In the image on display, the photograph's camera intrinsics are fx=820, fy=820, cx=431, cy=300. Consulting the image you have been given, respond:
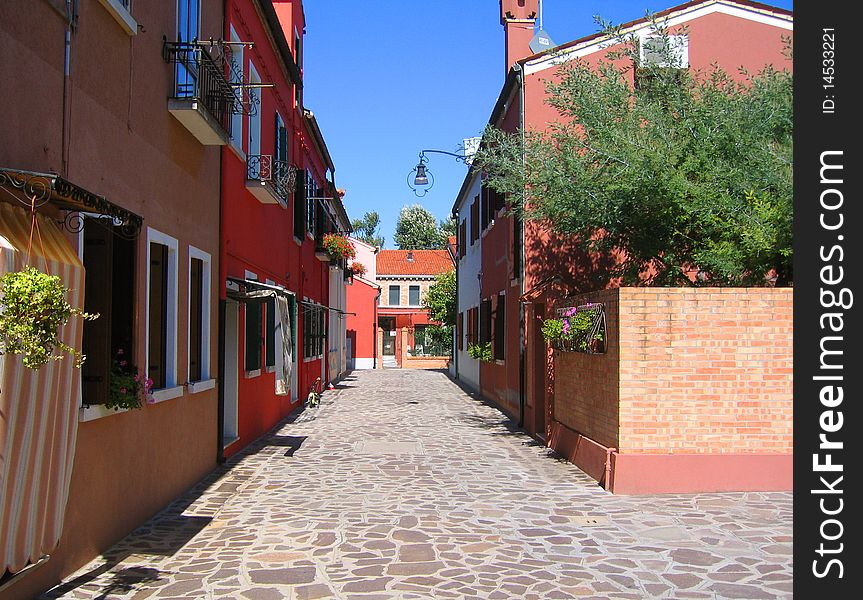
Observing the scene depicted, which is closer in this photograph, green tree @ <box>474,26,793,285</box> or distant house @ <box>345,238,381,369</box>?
green tree @ <box>474,26,793,285</box>

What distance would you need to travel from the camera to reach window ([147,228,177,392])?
7.99m

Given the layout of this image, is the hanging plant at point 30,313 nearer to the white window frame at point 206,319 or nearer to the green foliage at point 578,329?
the white window frame at point 206,319

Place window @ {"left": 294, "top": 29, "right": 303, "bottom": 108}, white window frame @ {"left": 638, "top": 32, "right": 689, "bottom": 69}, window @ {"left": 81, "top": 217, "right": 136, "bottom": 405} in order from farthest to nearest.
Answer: window @ {"left": 294, "top": 29, "right": 303, "bottom": 108}, white window frame @ {"left": 638, "top": 32, "right": 689, "bottom": 69}, window @ {"left": 81, "top": 217, "right": 136, "bottom": 405}

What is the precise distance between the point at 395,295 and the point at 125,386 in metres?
50.1

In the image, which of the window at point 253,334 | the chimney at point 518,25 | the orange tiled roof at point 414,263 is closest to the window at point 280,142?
the window at point 253,334

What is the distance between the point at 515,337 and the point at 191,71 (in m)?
9.57

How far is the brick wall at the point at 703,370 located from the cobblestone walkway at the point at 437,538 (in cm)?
70

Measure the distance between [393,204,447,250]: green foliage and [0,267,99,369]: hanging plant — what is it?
6951 cm

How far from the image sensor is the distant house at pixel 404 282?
5275 cm

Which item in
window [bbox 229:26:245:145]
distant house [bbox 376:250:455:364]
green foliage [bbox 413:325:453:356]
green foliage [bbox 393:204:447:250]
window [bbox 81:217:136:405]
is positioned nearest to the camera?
window [bbox 81:217:136:405]

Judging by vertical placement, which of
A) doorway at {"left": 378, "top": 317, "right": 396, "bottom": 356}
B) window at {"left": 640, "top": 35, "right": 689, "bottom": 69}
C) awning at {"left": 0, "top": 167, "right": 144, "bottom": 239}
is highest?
window at {"left": 640, "top": 35, "right": 689, "bottom": 69}

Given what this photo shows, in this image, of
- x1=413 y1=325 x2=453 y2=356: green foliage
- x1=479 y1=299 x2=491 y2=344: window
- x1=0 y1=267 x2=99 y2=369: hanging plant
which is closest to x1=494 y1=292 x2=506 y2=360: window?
x1=479 y1=299 x2=491 y2=344: window

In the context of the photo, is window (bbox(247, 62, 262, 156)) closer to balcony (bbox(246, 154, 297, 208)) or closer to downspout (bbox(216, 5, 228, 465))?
balcony (bbox(246, 154, 297, 208))
